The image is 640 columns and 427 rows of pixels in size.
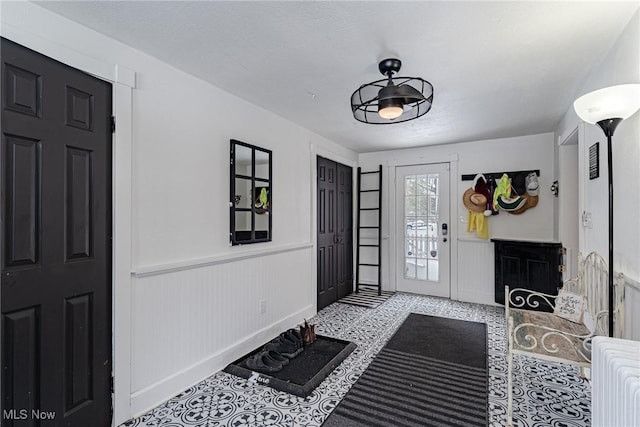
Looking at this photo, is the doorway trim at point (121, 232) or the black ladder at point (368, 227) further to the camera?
the black ladder at point (368, 227)

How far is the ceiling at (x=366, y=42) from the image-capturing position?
1537 mm

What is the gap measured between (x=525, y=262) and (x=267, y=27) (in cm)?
373

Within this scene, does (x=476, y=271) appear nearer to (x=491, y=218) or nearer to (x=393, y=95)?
(x=491, y=218)

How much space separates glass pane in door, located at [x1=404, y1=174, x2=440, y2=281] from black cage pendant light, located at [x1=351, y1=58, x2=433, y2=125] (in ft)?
8.78

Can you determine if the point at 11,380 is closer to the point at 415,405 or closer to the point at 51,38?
the point at 51,38

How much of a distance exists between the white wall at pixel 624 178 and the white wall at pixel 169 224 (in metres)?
2.56

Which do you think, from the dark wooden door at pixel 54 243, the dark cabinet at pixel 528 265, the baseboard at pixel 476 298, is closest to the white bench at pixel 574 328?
the dark cabinet at pixel 528 265

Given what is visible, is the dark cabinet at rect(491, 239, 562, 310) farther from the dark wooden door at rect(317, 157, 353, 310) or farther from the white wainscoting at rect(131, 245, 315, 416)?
the white wainscoting at rect(131, 245, 315, 416)

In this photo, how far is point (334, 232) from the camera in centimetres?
446

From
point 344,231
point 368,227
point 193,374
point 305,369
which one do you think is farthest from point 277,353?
point 368,227

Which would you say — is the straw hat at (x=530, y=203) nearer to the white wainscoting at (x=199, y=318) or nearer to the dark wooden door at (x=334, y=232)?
the dark wooden door at (x=334, y=232)

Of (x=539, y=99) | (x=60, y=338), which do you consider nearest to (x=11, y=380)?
(x=60, y=338)

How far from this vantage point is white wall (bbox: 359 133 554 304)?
3926 mm

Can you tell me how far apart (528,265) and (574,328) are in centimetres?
172
